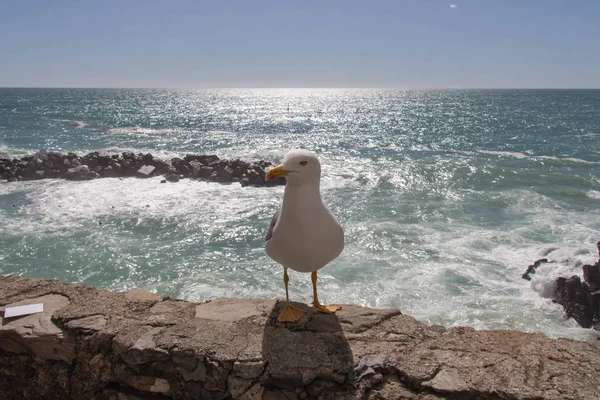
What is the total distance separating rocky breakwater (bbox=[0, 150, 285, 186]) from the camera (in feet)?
60.6

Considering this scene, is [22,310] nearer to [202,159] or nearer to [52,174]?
[52,174]

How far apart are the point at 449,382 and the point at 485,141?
37772 mm

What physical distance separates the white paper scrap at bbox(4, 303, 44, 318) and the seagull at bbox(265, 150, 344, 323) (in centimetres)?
181

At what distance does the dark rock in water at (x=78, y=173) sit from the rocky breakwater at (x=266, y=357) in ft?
54.8

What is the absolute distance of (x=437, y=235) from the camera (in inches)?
447

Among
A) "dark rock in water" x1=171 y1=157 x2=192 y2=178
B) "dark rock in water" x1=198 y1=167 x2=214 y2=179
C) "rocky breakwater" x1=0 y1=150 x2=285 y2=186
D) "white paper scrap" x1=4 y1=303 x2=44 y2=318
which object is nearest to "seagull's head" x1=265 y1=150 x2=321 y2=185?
"white paper scrap" x1=4 y1=303 x2=44 y2=318

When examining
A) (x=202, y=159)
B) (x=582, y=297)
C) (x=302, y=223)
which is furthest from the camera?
(x=202, y=159)

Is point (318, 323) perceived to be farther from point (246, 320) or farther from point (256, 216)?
point (256, 216)

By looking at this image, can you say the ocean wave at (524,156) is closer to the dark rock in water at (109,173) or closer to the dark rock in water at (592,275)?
the dark rock in water at (592,275)

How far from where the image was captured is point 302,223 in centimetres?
299

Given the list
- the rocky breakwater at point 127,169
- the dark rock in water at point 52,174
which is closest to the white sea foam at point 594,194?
the rocky breakwater at point 127,169

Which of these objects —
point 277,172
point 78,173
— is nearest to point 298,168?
point 277,172

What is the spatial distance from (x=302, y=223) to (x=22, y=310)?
2.18 m

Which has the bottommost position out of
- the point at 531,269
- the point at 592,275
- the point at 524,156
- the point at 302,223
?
the point at 531,269
